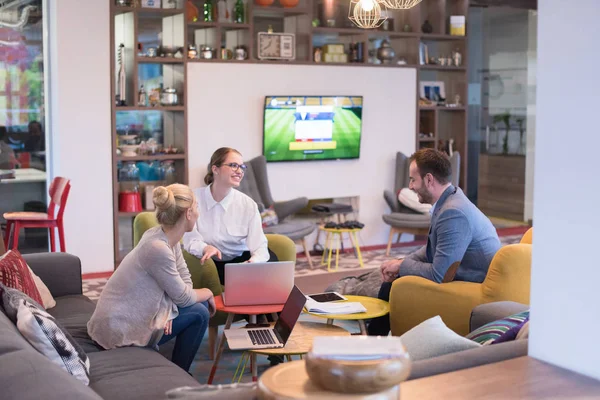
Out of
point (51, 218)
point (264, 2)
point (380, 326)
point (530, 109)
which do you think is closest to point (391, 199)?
point (264, 2)

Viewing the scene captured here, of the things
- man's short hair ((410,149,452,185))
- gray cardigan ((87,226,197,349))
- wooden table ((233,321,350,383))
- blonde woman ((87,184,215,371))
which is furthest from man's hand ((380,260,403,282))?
gray cardigan ((87,226,197,349))

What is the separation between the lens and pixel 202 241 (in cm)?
550

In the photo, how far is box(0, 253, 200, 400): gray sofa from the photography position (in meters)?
2.50

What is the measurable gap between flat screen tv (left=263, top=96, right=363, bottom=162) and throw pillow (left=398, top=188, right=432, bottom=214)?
67cm

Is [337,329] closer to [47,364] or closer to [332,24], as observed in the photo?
[47,364]

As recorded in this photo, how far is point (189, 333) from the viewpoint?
4.48m

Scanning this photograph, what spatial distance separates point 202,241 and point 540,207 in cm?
334

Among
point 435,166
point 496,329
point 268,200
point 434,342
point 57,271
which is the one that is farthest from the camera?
point 268,200

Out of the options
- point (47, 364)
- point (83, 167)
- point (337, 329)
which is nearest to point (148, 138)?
point (83, 167)

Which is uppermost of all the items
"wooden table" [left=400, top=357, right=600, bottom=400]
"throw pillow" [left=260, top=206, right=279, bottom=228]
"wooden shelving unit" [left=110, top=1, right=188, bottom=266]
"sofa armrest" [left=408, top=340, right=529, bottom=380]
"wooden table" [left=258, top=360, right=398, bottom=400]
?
"wooden shelving unit" [left=110, top=1, right=188, bottom=266]

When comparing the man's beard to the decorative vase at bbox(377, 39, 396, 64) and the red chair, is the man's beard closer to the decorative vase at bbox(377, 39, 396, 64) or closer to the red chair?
the red chair

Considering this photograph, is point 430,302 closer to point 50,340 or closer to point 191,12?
point 50,340

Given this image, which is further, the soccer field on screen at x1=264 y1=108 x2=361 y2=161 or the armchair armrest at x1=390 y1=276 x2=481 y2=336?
the soccer field on screen at x1=264 y1=108 x2=361 y2=161

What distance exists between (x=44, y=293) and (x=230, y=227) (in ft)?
4.06
